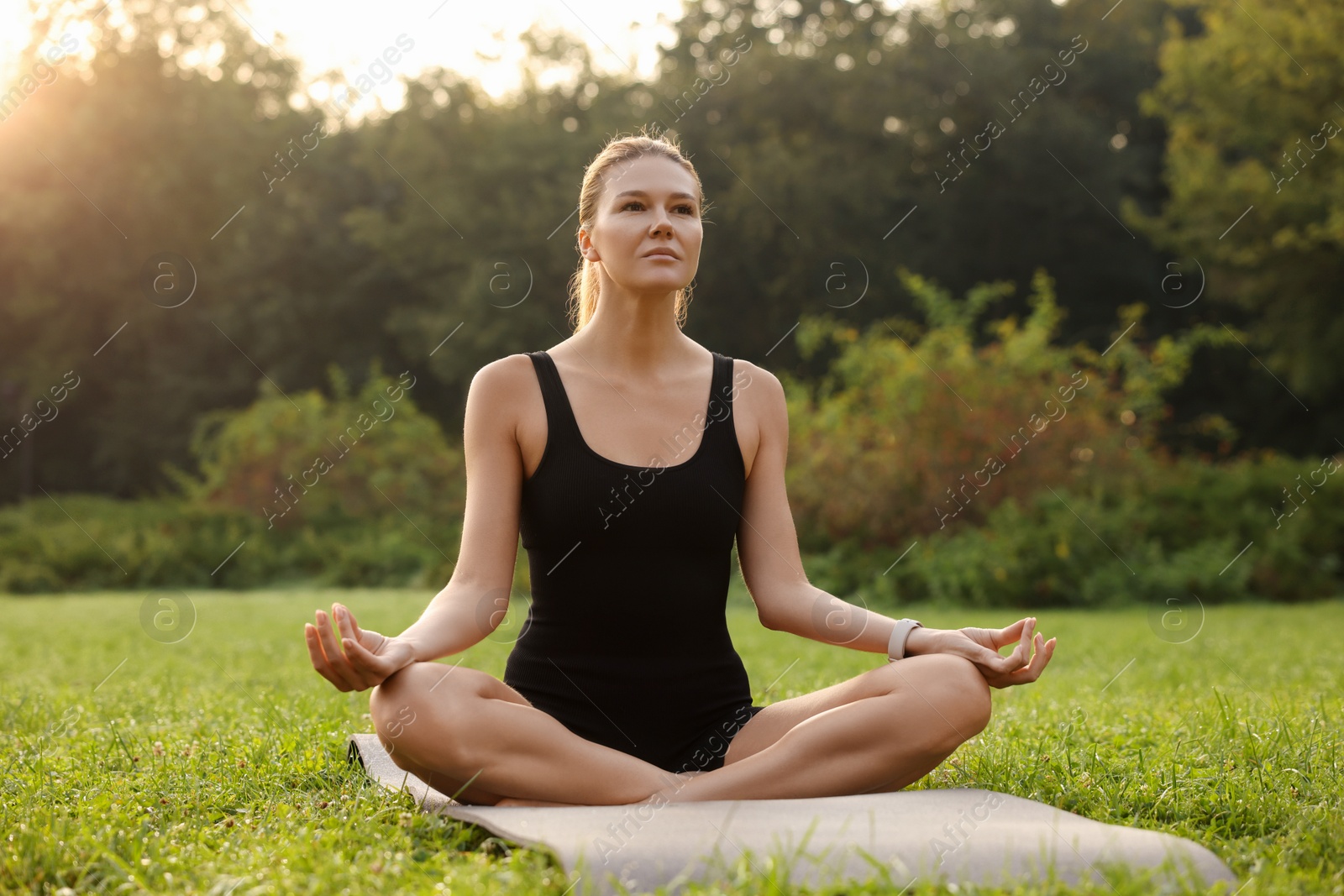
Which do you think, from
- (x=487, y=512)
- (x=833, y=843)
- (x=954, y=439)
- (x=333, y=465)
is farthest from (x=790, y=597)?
(x=333, y=465)

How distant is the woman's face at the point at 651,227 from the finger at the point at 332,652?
127 centimetres

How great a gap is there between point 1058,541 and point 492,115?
21.8 meters

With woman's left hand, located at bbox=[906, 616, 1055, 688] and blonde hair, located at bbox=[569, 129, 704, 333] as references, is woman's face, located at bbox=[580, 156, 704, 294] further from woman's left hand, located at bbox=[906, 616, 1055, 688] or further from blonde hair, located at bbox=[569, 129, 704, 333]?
woman's left hand, located at bbox=[906, 616, 1055, 688]

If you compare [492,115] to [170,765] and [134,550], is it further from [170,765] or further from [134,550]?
[170,765]

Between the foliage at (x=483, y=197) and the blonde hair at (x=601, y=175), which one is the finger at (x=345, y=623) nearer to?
the blonde hair at (x=601, y=175)

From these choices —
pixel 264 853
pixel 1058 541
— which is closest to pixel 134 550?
pixel 1058 541

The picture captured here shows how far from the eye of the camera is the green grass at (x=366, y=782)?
2336mm

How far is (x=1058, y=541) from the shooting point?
37.8 feet

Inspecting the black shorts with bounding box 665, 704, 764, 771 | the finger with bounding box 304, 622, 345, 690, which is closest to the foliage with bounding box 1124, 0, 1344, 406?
the black shorts with bounding box 665, 704, 764, 771

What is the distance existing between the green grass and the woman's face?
151 centimetres

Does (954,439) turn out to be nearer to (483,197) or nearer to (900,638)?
(900,638)

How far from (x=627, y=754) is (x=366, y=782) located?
730 millimetres

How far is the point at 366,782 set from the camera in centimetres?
310

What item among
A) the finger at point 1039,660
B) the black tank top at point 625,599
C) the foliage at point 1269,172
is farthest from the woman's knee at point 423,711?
the foliage at point 1269,172
